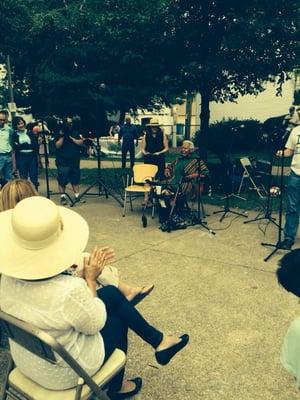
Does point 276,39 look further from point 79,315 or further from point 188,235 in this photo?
point 79,315

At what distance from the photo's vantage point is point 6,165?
10.3 metres

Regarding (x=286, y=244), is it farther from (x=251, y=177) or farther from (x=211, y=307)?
(x=251, y=177)

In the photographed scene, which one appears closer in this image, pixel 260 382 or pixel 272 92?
pixel 260 382

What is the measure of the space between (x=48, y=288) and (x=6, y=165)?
8770 millimetres

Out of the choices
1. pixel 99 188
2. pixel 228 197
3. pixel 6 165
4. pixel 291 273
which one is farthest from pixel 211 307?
pixel 6 165

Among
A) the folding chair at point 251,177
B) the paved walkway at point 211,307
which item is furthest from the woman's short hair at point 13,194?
the folding chair at point 251,177

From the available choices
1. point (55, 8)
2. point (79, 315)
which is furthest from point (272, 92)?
point (79, 315)

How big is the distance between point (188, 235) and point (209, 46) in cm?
531

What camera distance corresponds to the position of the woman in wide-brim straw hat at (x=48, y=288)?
208cm

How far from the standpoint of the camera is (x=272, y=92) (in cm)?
3062

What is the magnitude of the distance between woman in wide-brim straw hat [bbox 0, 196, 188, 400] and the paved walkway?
1.10 meters

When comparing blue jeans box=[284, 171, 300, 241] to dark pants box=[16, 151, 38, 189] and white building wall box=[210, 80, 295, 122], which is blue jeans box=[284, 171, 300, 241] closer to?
dark pants box=[16, 151, 38, 189]

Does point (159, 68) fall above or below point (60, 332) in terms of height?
above

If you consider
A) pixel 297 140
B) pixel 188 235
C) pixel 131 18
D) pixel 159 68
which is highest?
pixel 131 18
